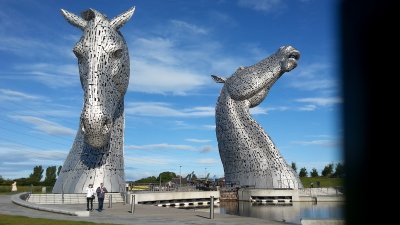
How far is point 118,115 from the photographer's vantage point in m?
24.5

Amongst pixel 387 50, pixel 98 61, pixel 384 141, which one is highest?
pixel 98 61

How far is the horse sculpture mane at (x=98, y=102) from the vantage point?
19.8 metres

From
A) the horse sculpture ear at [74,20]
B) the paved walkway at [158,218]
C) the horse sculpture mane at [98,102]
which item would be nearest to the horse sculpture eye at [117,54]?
the horse sculpture mane at [98,102]

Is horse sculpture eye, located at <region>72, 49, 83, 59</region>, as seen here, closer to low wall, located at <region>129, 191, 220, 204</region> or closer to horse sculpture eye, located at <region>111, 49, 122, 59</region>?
horse sculpture eye, located at <region>111, 49, 122, 59</region>

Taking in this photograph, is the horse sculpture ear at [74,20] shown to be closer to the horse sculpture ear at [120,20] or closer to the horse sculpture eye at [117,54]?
the horse sculpture ear at [120,20]

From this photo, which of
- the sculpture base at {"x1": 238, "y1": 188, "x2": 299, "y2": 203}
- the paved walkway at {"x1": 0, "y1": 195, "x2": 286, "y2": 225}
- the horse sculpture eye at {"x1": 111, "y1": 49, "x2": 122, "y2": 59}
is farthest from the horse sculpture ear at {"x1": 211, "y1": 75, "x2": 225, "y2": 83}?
the paved walkway at {"x1": 0, "y1": 195, "x2": 286, "y2": 225}

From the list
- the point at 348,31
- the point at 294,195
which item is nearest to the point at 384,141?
the point at 348,31

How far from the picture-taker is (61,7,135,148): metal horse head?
19641 mm

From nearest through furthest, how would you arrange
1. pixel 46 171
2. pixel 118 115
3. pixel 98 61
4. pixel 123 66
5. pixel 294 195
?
pixel 98 61 → pixel 123 66 → pixel 118 115 → pixel 294 195 → pixel 46 171

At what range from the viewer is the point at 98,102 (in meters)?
19.9

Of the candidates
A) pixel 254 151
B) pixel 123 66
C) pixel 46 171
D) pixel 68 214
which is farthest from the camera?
pixel 46 171

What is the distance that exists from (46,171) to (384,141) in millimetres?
83399

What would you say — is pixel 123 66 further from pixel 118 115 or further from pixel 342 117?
pixel 342 117

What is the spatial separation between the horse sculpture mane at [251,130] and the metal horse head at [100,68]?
518 inches
